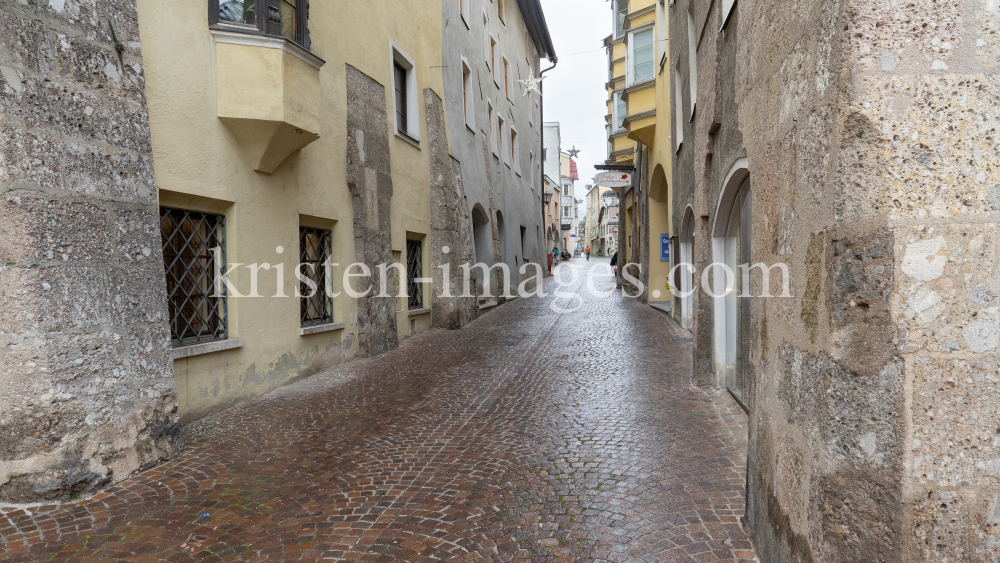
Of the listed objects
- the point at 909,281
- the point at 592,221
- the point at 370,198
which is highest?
the point at 592,221

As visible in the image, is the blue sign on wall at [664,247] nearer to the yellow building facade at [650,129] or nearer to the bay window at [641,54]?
the yellow building facade at [650,129]

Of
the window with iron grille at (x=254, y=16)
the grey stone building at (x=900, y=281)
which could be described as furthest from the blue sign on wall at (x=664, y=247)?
the grey stone building at (x=900, y=281)

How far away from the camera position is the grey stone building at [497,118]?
15094 mm

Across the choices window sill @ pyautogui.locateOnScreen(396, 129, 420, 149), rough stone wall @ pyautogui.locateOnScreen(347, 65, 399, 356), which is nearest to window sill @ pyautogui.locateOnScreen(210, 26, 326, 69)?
rough stone wall @ pyautogui.locateOnScreen(347, 65, 399, 356)

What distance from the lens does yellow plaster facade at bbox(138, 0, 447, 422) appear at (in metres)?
5.69

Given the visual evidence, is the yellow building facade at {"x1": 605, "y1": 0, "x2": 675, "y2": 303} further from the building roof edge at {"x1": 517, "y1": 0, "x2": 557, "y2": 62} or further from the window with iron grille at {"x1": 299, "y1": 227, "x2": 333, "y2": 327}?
the building roof edge at {"x1": 517, "y1": 0, "x2": 557, "y2": 62}

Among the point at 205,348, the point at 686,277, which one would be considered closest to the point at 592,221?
the point at 686,277

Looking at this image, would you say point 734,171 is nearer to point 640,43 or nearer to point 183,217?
point 183,217

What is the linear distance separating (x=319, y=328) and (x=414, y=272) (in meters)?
4.16

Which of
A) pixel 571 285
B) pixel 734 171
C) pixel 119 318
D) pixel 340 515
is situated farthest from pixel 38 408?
pixel 571 285

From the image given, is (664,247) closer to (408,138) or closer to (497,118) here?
(408,138)

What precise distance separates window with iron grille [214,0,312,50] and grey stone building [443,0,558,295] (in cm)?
699

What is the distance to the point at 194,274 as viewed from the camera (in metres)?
6.25

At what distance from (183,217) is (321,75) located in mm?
3383
